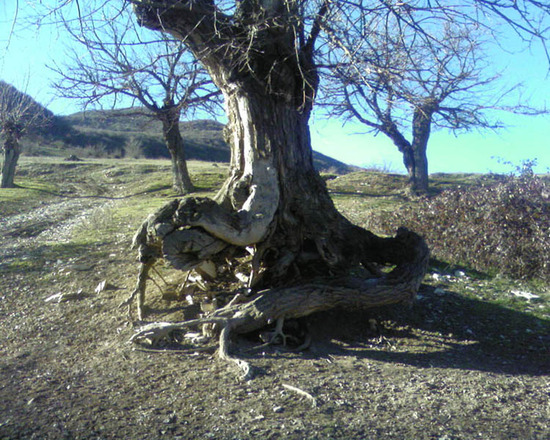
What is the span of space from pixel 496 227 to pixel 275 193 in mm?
4221

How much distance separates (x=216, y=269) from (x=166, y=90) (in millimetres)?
12203

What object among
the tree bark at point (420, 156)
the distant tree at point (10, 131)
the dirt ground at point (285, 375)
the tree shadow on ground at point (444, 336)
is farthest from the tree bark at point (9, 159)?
the tree shadow on ground at point (444, 336)

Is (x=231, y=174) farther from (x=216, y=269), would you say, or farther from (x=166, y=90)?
(x=166, y=90)

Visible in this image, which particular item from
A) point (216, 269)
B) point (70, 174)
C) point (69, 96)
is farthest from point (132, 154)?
point (216, 269)

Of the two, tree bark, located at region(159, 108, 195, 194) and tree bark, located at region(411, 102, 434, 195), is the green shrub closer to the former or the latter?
tree bark, located at region(411, 102, 434, 195)

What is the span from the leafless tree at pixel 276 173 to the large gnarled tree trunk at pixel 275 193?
0.04ft

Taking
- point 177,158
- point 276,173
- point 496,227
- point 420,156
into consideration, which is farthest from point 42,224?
point 420,156

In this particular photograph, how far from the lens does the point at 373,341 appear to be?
5055mm

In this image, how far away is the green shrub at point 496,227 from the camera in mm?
6918

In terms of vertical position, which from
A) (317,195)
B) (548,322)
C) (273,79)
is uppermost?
(273,79)

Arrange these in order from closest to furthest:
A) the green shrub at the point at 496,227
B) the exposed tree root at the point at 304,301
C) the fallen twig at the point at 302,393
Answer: the fallen twig at the point at 302,393 → the exposed tree root at the point at 304,301 → the green shrub at the point at 496,227

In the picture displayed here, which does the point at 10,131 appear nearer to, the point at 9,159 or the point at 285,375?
the point at 9,159

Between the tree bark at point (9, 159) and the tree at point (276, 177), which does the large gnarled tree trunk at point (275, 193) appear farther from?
the tree bark at point (9, 159)

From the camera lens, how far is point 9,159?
20.0 meters
